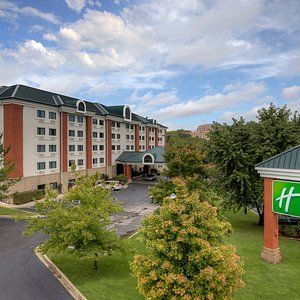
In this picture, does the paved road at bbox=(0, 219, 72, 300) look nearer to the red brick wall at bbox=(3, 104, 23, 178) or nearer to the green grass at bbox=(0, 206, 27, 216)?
the green grass at bbox=(0, 206, 27, 216)

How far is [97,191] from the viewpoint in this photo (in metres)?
16.3

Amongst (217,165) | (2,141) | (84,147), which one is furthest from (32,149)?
(217,165)

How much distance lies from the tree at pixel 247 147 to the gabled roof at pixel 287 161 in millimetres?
5384

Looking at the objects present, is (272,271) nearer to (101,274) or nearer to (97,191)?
(101,274)

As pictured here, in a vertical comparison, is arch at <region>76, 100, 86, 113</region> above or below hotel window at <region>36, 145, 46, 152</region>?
above

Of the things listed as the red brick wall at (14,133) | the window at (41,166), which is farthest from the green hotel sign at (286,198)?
the window at (41,166)

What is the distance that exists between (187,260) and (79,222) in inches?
241

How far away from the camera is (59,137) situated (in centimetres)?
4634

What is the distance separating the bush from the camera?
124 ft

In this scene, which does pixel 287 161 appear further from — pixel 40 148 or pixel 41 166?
pixel 40 148

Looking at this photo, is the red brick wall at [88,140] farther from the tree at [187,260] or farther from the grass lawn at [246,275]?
the tree at [187,260]

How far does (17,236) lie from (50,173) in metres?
20.8

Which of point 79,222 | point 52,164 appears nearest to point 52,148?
point 52,164

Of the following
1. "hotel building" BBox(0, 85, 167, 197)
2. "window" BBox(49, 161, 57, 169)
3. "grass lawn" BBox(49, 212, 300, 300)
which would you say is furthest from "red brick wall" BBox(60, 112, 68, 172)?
"grass lawn" BBox(49, 212, 300, 300)
